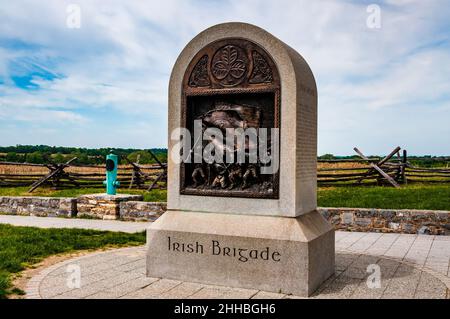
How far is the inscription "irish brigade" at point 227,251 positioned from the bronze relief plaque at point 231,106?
0.61 meters

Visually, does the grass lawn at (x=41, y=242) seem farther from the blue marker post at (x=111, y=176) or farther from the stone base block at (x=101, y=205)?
the blue marker post at (x=111, y=176)

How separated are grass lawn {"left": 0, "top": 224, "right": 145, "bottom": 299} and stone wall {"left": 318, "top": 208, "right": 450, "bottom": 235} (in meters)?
4.18

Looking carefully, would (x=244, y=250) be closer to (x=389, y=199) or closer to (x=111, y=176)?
(x=111, y=176)

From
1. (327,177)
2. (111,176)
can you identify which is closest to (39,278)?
(111,176)

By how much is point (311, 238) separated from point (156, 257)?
194cm

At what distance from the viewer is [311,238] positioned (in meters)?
4.98

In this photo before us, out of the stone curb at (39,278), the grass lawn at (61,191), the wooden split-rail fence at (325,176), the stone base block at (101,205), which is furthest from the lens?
the wooden split-rail fence at (325,176)

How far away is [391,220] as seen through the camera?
9.30 metres

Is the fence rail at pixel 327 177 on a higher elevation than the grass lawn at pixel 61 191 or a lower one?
higher

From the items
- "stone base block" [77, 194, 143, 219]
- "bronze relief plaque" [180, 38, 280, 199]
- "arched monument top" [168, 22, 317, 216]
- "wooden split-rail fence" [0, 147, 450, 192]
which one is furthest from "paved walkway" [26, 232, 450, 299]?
"wooden split-rail fence" [0, 147, 450, 192]

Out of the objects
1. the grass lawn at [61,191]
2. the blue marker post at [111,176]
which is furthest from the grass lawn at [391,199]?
the grass lawn at [61,191]

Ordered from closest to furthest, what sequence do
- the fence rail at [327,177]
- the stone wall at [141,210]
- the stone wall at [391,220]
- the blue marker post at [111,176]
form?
the stone wall at [391,220] → the stone wall at [141,210] → the blue marker post at [111,176] → the fence rail at [327,177]

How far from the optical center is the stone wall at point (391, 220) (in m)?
9.03

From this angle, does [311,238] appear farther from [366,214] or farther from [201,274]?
[366,214]
